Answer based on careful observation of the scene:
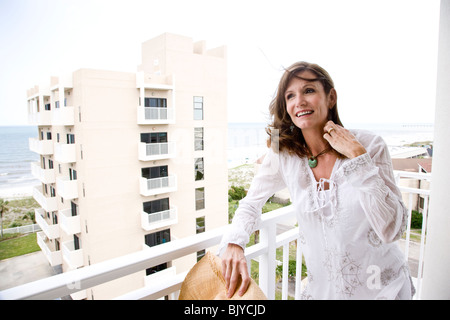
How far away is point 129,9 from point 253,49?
0.60 metres

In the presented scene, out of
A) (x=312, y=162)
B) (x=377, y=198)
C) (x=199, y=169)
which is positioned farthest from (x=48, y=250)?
(x=377, y=198)

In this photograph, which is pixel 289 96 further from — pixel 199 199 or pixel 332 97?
pixel 199 199

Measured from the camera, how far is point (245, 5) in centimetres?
137

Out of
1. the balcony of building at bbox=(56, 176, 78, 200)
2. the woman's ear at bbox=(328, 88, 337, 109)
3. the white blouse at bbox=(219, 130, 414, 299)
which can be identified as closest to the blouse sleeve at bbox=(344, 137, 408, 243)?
the white blouse at bbox=(219, 130, 414, 299)

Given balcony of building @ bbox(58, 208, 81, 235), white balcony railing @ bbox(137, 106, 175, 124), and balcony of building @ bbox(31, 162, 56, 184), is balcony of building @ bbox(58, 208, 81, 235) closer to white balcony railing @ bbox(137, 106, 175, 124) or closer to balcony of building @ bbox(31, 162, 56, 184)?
balcony of building @ bbox(31, 162, 56, 184)

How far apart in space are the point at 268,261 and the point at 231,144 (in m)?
0.58

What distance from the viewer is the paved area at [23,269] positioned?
1.00m

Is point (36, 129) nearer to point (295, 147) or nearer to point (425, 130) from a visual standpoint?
point (295, 147)

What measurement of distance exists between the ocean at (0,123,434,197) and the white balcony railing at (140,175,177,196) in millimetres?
354

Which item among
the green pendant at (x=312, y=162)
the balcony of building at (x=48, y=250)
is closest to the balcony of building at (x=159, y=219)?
the balcony of building at (x=48, y=250)

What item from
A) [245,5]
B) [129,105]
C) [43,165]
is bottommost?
[43,165]

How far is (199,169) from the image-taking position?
4.48 ft

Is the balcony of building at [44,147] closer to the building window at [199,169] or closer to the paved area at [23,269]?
the paved area at [23,269]
